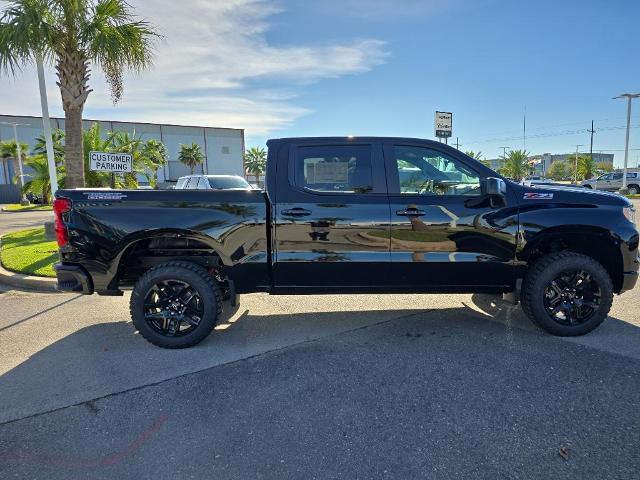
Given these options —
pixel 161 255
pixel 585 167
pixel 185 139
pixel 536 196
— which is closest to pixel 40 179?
pixel 161 255

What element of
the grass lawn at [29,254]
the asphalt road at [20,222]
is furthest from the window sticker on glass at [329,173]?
the asphalt road at [20,222]

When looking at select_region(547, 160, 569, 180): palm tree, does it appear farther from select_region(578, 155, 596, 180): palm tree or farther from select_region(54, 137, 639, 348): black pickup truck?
select_region(54, 137, 639, 348): black pickup truck

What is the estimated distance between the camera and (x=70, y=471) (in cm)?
237

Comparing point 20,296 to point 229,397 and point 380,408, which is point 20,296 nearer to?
point 229,397

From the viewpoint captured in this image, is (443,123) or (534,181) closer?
(443,123)

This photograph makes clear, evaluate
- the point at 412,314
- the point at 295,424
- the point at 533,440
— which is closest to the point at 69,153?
the point at 412,314

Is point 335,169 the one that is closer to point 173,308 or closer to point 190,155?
point 173,308

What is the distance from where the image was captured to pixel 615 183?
3478cm

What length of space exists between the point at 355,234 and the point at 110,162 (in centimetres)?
583

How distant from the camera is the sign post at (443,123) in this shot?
8.81 meters

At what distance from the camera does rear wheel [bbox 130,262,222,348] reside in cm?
401

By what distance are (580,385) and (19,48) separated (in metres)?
11.0

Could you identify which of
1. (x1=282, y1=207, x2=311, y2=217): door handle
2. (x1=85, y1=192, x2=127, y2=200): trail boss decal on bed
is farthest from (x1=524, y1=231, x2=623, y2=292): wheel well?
(x1=85, y1=192, x2=127, y2=200): trail boss decal on bed

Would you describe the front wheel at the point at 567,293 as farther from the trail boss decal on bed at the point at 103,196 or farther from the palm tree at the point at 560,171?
the palm tree at the point at 560,171
